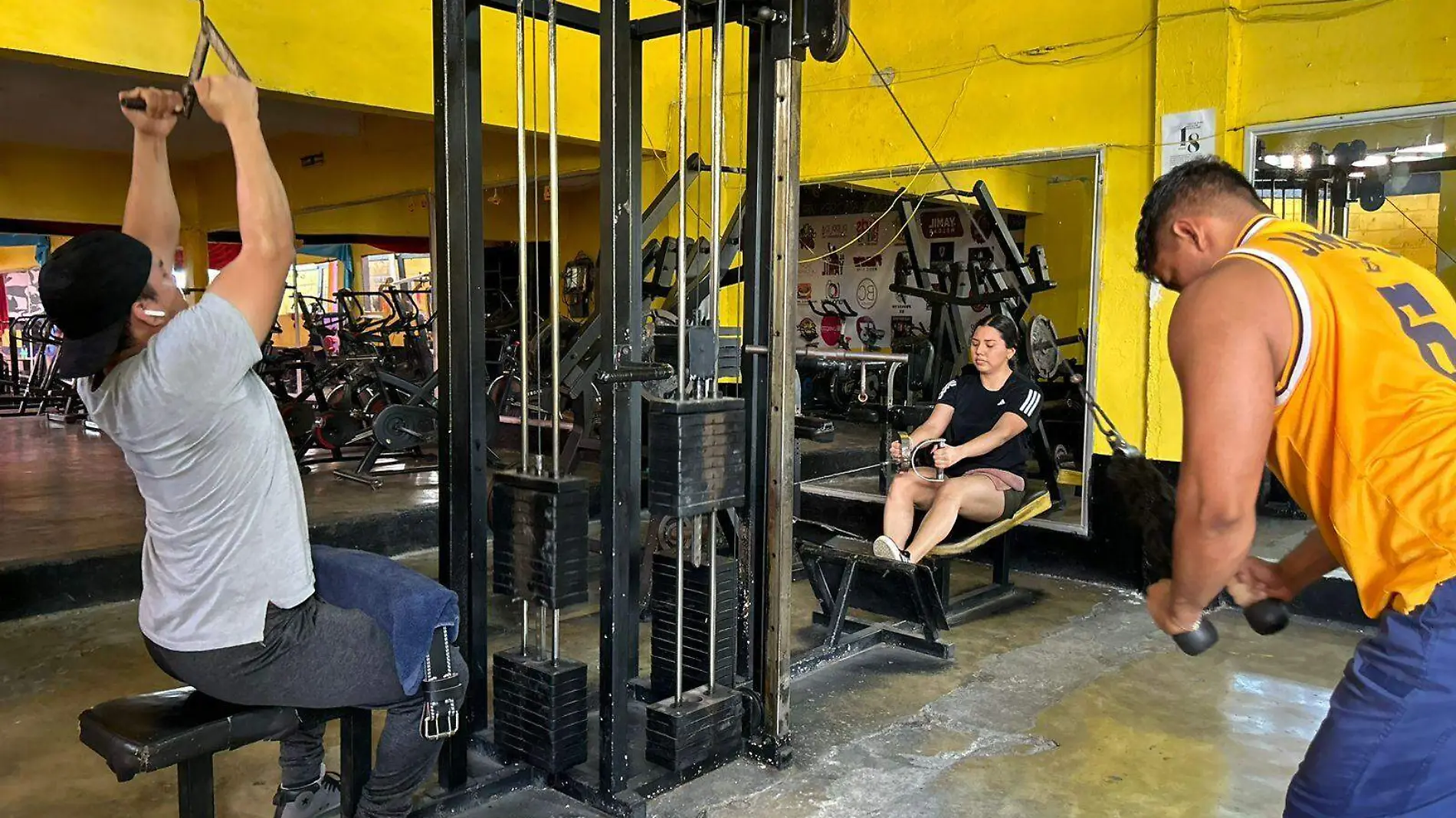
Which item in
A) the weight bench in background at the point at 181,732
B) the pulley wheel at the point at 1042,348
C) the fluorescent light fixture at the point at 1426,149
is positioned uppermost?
the fluorescent light fixture at the point at 1426,149

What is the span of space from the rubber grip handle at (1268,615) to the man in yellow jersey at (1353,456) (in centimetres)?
23

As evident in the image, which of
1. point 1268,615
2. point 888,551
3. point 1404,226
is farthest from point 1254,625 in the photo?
point 1404,226

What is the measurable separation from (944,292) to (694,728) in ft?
13.2

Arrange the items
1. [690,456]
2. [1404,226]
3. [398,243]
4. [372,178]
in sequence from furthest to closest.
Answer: [398,243] → [372,178] → [1404,226] → [690,456]

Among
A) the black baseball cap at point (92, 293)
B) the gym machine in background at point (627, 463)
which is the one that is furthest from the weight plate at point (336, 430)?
the black baseball cap at point (92, 293)

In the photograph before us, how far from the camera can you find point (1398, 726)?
4.54 ft

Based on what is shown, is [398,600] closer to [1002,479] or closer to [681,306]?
[681,306]

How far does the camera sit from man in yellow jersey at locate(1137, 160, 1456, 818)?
139 centimetres

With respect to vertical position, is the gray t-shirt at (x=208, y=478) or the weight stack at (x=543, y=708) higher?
the gray t-shirt at (x=208, y=478)

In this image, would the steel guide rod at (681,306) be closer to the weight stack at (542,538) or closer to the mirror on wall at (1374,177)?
the weight stack at (542,538)

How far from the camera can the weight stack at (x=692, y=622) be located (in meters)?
2.83

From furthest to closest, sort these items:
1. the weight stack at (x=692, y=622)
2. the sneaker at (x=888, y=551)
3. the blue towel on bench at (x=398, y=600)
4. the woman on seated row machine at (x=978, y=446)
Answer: the woman on seated row machine at (x=978, y=446), the sneaker at (x=888, y=551), the weight stack at (x=692, y=622), the blue towel on bench at (x=398, y=600)

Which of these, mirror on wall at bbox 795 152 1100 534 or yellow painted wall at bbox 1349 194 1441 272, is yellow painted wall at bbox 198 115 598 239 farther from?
yellow painted wall at bbox 1349 194 1441 272

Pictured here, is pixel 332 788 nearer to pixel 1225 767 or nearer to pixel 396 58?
pixel 1225 767
